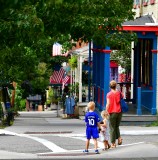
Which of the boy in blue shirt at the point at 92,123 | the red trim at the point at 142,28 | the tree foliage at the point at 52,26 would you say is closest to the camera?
the tree foliage at the point at 52,26

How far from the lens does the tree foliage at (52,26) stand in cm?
1583

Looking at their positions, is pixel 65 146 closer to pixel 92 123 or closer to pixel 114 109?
pixel 114 109

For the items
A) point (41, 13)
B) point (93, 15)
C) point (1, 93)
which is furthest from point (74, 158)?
point (1, 93)

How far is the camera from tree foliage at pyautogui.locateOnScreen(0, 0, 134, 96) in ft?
51.9

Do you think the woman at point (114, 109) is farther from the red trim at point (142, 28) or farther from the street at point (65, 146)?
the red trim at point (142, 28)

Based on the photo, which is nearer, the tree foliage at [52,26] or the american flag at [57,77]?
the tree foliage at [52,26]

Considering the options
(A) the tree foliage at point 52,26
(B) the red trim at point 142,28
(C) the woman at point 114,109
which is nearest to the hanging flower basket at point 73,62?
(A) the tree foliage at point 52,26

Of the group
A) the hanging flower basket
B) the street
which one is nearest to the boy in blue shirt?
the street

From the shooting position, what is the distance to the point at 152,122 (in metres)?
29.9

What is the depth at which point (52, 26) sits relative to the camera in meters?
18.2

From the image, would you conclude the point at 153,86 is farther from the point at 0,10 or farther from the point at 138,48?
the point at 0,10

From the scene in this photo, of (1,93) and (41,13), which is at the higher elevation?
(41,13)

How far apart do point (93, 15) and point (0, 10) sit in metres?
19.1

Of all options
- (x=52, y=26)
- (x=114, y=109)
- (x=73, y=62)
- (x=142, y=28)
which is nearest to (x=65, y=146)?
(x=114, y=109)
